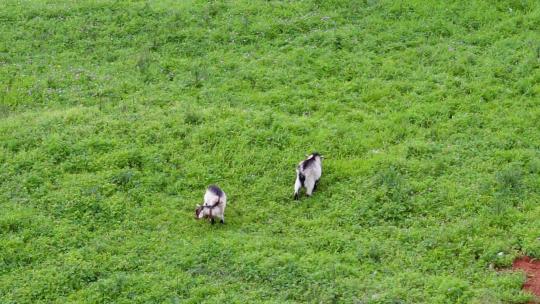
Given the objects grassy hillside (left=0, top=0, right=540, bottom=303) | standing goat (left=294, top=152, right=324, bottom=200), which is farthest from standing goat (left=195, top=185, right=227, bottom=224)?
standing goat (left=294, top=152, right=324, bottom=200)

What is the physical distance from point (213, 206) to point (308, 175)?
2221 millimetres

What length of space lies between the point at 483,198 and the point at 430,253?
225 cm

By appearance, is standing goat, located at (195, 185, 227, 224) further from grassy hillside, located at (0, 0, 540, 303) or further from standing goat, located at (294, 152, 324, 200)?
standing goat, located at (294, 152, 324, 200)

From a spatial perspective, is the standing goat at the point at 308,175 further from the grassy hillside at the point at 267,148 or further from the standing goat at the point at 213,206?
the standing goat at the point at 213,206

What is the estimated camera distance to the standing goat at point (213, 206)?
47.1ft

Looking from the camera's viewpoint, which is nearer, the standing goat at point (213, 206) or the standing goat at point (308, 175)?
the standing goat at point (213, 206)

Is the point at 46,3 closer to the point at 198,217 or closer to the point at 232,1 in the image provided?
the point at 232,1

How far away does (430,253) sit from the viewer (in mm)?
13406

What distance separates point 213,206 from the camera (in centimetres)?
1433

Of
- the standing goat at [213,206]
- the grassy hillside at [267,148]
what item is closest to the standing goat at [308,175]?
the grassy hillside at [267,148]

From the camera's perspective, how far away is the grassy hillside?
13.1 meters

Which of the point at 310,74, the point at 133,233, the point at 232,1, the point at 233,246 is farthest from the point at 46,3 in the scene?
the point at 233,246

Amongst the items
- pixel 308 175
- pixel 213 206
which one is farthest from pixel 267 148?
pixel 213 206

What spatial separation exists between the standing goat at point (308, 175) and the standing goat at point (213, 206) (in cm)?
165
